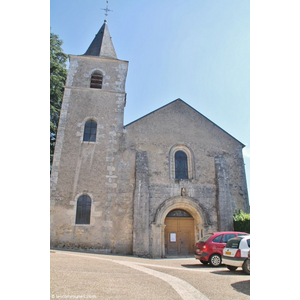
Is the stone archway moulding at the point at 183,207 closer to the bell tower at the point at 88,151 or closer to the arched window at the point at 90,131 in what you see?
the bell tower at the point at 88,151

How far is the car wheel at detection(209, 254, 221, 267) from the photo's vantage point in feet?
27.7

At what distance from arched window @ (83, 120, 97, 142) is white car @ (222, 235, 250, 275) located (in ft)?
31.8

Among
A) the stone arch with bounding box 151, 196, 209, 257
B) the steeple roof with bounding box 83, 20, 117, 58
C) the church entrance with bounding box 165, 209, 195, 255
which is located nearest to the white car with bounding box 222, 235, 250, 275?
the stone arch with bounding box 151, 196, 209, 257

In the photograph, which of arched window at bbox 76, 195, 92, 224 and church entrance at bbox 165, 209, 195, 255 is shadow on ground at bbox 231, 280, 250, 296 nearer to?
church entrance at bbox 165, 209, 195, 255

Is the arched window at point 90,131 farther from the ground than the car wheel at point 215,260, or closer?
farther from the ground

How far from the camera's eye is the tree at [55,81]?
723 inches

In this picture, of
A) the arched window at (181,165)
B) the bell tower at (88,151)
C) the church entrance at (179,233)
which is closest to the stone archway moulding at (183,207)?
the church entrance at (179,233)

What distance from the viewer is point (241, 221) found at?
12750 millimetres

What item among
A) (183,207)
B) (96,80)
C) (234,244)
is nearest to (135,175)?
(183,207)

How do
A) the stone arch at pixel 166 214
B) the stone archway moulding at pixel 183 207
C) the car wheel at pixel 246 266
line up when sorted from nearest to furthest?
the car wheel at pixel 246 266 < the stone arch at pixel 166 214 < the stone archway moulding at pixel 183 207

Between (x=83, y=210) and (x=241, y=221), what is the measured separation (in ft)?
27.3

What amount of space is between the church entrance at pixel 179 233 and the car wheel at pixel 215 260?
16.2 feet
